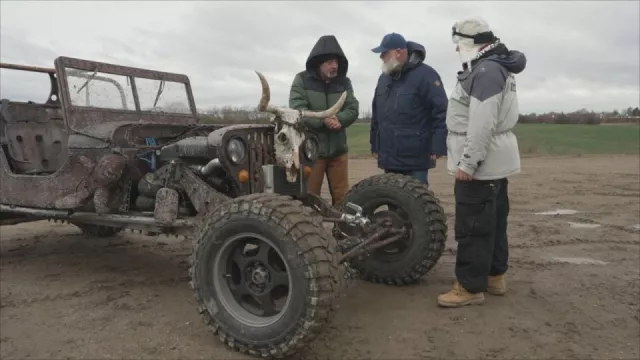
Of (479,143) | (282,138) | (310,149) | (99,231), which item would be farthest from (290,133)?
(99,231)

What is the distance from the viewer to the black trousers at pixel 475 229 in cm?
385

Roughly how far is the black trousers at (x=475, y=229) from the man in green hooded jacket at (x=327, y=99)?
5.08 ft

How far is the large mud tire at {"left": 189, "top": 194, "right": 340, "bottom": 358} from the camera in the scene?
9.84 ft

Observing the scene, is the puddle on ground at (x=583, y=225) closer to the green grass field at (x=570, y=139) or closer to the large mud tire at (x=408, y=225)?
the large mud tire at (x=408, y=225)

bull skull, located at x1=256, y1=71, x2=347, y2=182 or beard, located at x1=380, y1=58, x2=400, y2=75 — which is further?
beard, located at x1=380, y1=58, x2=400, y2=75

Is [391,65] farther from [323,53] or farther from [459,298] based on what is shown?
[459,298]

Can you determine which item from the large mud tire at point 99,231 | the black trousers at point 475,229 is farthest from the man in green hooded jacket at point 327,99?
the large mud tire at point 99,231

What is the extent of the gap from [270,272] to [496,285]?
191 cm

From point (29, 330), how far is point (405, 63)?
3.61 metres

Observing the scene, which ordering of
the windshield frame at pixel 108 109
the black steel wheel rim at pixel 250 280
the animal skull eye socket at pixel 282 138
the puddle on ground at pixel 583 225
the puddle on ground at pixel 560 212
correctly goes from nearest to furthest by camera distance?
the black steel wheel rim at pixel 250 280 < the animal skull eye socket at pixel 282 138 < the windshield frame at pixel 108 109 < the puddle on ground at pixel 583 225 < the puddle on ground at pixel 560 212

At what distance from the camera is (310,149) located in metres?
4.28

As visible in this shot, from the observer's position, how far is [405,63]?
4.98 metres

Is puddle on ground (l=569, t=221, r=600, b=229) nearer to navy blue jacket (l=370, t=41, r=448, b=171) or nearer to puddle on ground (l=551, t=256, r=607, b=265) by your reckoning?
puddle on ground (l=551, t=256, r=607, b=265)

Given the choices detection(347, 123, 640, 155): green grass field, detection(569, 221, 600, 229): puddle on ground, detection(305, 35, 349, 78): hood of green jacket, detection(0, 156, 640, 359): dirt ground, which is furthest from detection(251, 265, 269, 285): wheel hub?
detection(347, 123, 640, 155): green grass field
